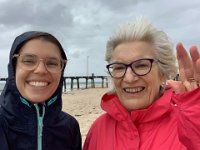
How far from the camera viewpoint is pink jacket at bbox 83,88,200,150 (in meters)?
2.97

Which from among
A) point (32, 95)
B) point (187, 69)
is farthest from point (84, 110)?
point (187, 69)

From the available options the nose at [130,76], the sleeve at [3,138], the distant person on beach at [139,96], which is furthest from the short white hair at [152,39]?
the sleeve at [3,138]

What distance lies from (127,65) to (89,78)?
62.2m

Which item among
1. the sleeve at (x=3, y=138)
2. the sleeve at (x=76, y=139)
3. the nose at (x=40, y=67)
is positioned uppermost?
the nose at (x=40, y=67)

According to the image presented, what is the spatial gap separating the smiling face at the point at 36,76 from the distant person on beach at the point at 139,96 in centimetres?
69

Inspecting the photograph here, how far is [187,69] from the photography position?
2641 millimetres

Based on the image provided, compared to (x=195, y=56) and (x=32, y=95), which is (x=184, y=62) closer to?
(x=195, y=56)

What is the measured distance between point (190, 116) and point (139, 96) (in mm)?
918

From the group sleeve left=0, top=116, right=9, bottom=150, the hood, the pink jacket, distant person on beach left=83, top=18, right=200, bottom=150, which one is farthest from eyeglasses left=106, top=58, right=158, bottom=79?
sleeve left=0, top=116, right=9, bottom=150

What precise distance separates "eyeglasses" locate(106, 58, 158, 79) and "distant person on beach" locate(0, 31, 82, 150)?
578 millimetres

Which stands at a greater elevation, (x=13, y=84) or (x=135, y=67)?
(x=135, y=67)

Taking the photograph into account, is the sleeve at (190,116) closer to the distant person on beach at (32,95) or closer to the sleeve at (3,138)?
the distant person on beach at (32,95)

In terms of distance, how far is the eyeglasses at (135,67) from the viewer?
3.37 metres

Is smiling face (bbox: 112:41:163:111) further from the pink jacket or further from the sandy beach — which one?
the sandy beach
